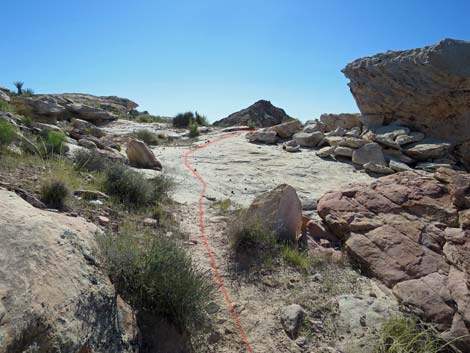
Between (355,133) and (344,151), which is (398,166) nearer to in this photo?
(344,151)

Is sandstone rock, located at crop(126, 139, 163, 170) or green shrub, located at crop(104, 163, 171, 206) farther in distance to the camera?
sandstone rock, located at crop(126, 139, 163, 170)

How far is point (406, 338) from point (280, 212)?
6.90 feet

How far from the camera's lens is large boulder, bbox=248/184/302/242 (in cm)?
443

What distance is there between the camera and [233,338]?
2.94 meters

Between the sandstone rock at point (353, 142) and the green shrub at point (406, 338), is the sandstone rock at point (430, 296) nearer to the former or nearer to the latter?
the green shrub at point (406, 338)

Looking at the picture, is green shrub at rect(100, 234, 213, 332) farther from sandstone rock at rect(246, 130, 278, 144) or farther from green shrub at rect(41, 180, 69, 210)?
sandstone rock at rect(246, 130, 278, 144)

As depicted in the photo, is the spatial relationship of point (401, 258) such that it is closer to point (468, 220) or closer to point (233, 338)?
point (468, 220)

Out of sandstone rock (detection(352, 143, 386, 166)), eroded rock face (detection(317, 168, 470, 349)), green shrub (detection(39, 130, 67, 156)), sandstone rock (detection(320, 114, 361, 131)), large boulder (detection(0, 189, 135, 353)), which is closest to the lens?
large boulder (detection(0, 189, 135, 353))

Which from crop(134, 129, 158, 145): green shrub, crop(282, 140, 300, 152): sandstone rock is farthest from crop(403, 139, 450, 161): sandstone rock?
crop(134, 129, 158, 145): green shrub

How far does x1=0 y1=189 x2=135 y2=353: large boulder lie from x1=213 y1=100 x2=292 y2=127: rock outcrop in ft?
63.5

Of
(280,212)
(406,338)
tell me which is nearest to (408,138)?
(280,212)

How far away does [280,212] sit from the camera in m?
4.50

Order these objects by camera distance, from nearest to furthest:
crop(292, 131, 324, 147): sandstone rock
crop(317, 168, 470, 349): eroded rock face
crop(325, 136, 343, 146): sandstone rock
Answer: crop(317, 168, 470, 349): eroded rock face
crop(325, 136, 343, 146): sandstone rock
crop(292, 131, 324, 147): sandstone rock

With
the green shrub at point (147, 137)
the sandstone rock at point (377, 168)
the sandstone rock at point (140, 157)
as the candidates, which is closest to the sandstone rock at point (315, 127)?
the sandstone rock at point (377, 168)
